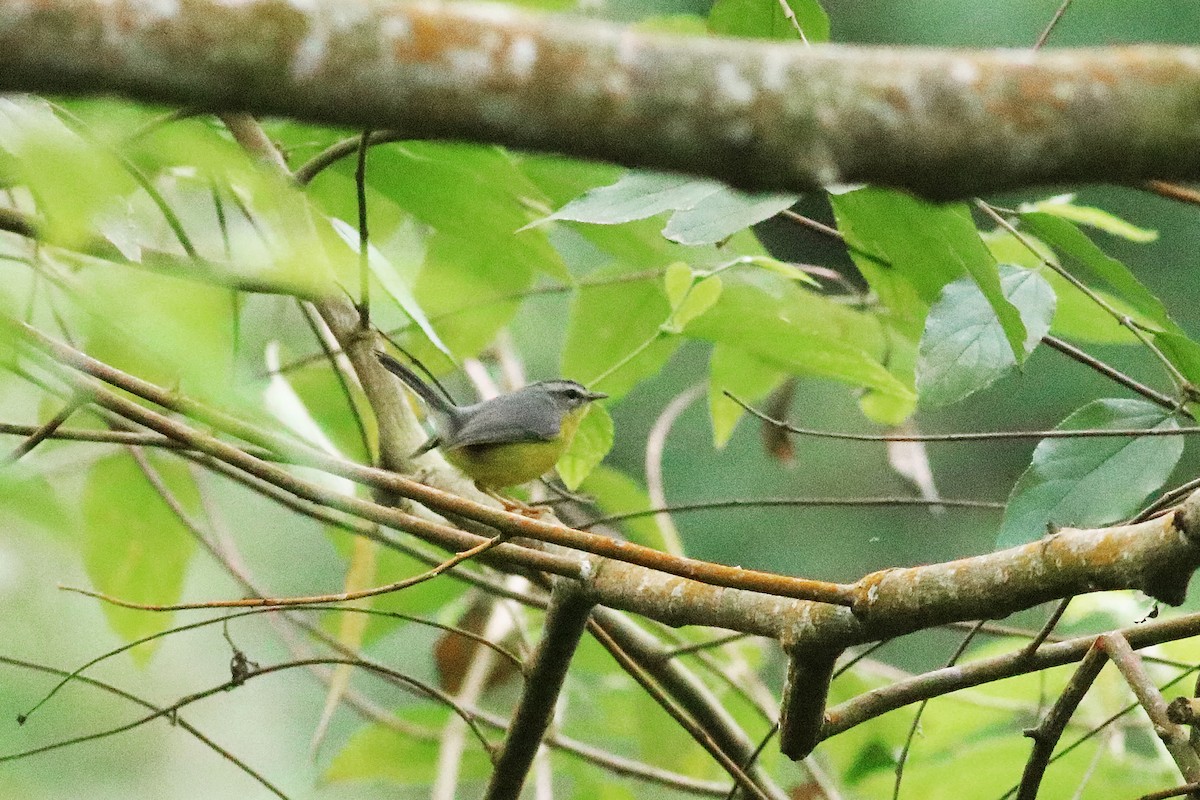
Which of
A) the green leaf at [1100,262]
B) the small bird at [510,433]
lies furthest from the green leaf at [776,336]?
the small bird at [510,433]

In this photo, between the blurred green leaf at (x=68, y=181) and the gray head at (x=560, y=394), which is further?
the gray head at (x=560, y=394)

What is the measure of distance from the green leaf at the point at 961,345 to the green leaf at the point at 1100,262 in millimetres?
51

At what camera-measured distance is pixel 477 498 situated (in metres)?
1.29

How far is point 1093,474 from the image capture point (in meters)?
0.94

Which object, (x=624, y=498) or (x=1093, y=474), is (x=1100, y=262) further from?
(x=624, y=498)

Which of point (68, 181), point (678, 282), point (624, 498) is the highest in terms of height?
point (68, 181)

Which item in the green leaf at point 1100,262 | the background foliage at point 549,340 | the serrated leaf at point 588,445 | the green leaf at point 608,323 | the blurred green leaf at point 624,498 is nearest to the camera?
the background foliage at point 549,340

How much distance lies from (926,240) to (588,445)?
1.81 feet

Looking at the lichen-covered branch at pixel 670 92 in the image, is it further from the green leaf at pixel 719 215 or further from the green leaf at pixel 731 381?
the green leaf at pixel 731 381

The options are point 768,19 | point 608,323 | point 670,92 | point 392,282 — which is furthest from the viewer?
point 608,323

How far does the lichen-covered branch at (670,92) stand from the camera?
0.34 metres

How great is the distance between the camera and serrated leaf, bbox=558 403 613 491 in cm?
137

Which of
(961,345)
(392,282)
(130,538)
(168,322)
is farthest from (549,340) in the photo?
(168,322)

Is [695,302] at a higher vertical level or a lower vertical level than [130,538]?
higher
